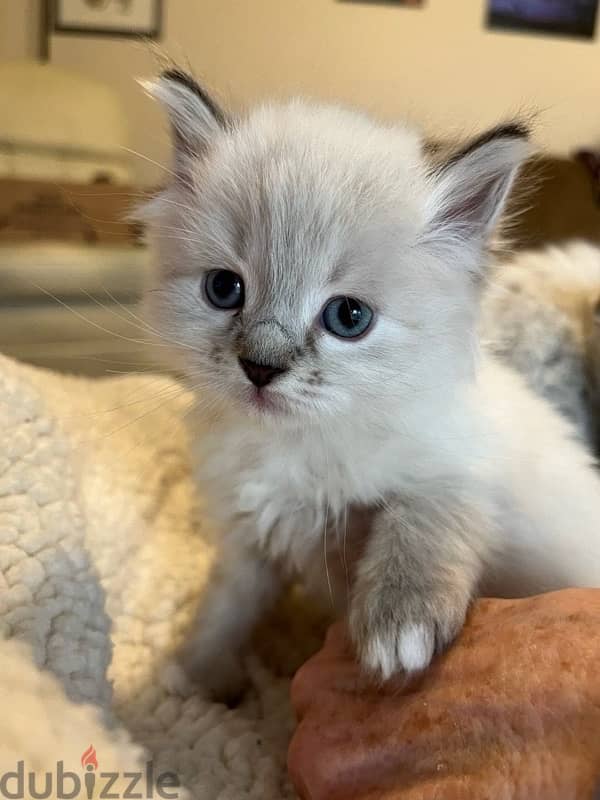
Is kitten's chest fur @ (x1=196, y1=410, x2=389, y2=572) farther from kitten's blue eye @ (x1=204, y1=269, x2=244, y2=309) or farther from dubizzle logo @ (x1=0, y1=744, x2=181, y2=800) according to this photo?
dubizzle logo @ (x1=0, y1=744, x2=181, y2=800)

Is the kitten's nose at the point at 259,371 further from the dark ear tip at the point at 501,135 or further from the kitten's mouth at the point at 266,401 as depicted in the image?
the dark ear tip at the point at 501,135

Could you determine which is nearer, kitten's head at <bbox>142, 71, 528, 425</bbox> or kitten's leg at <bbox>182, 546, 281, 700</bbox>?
kitten's head at <bbox>142, 71, 528, 425</bbox>

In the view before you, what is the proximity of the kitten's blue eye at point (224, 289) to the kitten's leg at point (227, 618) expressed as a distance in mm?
349

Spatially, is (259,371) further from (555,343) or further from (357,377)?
(555,343)

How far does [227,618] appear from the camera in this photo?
43.4 inches

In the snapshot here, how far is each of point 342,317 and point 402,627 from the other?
32 centimetres

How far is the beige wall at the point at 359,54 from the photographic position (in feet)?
11.4

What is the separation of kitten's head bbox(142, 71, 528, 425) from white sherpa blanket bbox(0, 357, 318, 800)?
0.88 ft

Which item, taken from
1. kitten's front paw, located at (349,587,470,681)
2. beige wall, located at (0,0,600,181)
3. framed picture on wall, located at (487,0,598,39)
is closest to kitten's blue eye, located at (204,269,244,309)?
kitten's front paw, located at (349,587,470,681)

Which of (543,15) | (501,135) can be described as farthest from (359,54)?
(501,135)

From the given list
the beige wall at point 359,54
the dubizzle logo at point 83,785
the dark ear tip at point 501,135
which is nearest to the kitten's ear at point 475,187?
the dark ear tip at point 501,135

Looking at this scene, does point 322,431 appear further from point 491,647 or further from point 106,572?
point 106,572

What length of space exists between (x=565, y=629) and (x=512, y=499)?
0.29 m

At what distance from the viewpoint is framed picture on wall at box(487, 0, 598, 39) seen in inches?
140
